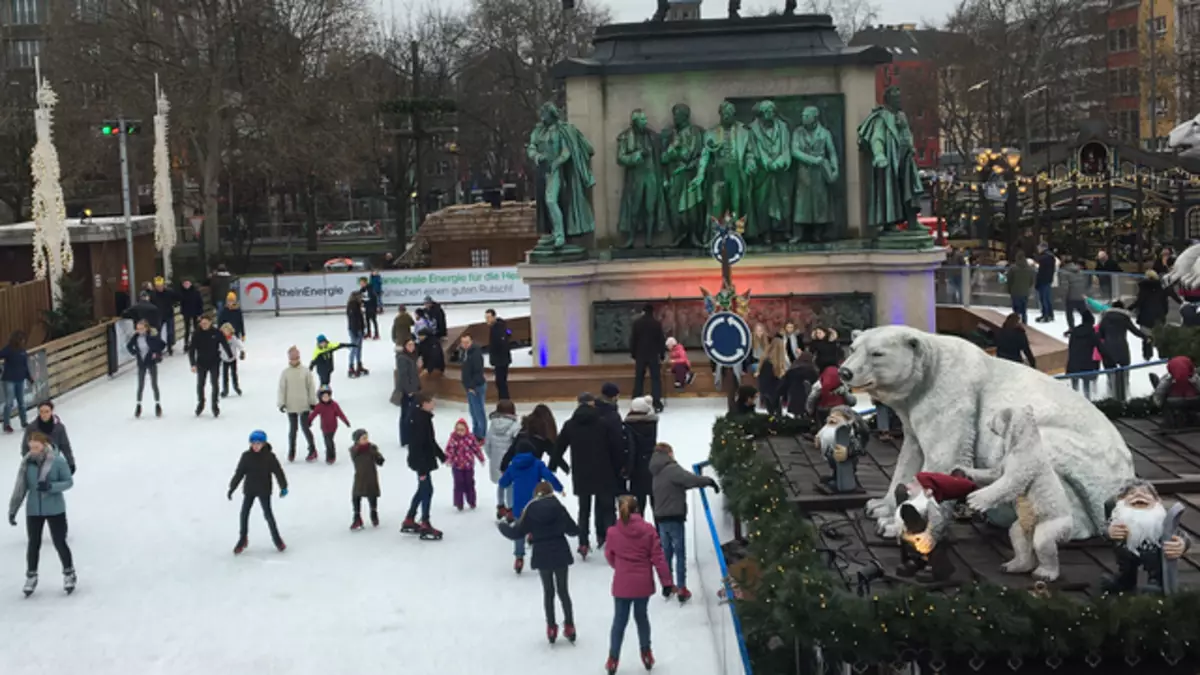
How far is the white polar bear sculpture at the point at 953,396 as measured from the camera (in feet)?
38.7

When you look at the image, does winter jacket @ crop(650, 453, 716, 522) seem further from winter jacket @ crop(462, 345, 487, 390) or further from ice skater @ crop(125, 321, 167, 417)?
ice skater @ crop(125, 321, 167, 417)

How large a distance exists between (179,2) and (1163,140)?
144 feet

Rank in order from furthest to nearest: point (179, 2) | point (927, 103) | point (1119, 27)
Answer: point (927, 103), point (1119, 27), point (179, 2)

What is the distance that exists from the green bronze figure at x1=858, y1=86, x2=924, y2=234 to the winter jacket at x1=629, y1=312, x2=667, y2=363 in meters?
4.79

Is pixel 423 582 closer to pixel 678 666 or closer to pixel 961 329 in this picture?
pixel 678 666

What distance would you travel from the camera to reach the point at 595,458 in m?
14.9

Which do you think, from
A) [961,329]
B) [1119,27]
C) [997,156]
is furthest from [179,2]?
[1119,27]

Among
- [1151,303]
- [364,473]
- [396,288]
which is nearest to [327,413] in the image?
[364,473]

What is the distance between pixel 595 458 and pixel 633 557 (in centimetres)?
307

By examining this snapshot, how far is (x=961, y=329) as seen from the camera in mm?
29719

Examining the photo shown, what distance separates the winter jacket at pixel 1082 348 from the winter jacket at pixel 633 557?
11.3 metres

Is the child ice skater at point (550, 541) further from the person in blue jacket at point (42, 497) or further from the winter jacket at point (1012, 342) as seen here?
the winter jacket at point (1012, 342)

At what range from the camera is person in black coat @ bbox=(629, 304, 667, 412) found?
22.8 metres

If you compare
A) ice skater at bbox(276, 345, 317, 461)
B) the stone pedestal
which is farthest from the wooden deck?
the stone pedestal
